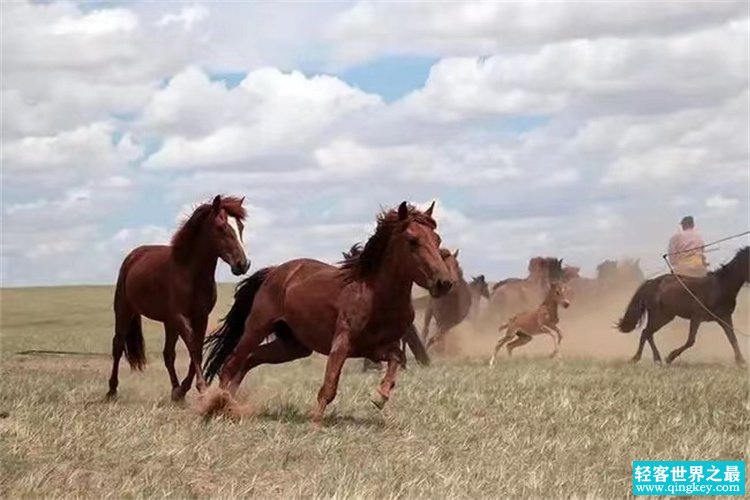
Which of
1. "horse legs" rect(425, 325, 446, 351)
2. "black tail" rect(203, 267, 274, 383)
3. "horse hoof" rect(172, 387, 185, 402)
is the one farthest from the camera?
"horse legs" rect(425, 325, 446, 351)

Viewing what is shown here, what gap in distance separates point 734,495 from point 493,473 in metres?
1.56

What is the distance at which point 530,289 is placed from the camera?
28.5 m

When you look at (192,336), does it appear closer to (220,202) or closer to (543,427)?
(220,202)

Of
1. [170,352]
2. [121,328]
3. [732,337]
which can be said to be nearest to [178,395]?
[170,352]

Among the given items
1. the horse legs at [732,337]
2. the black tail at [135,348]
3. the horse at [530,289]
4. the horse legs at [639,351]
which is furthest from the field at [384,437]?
the horse at [530,289]

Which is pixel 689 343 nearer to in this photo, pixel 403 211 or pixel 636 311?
pixel 636 311

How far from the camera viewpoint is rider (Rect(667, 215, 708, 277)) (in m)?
23.5

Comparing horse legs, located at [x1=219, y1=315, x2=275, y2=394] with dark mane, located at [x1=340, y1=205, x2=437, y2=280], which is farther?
horse legs, located at [x1=219, y1=315, x2=275, y2=394]

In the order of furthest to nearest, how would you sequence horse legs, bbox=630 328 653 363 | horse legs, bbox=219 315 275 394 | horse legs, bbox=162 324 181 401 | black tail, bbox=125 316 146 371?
horse legs, bbox=630 328 653 363, black tail, bbox=125 316 146 371, horse legs, bbox=162 324 181 401, horse legs, bbox=219 315 275 394

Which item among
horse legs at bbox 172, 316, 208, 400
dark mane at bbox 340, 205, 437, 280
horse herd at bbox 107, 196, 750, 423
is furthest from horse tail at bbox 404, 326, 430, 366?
dark mane at bbox 340, 205, 437, 280

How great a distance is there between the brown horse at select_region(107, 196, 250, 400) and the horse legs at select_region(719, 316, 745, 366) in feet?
38.1

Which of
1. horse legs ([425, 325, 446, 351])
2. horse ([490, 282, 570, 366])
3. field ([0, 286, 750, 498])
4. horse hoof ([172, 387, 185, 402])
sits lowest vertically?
field ([0, 286, 750, 498])

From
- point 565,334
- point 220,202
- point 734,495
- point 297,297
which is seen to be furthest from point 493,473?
point 565,334

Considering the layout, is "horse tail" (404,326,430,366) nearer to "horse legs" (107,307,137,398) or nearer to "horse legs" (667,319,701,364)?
"horse legs" (667,319,701,364)
